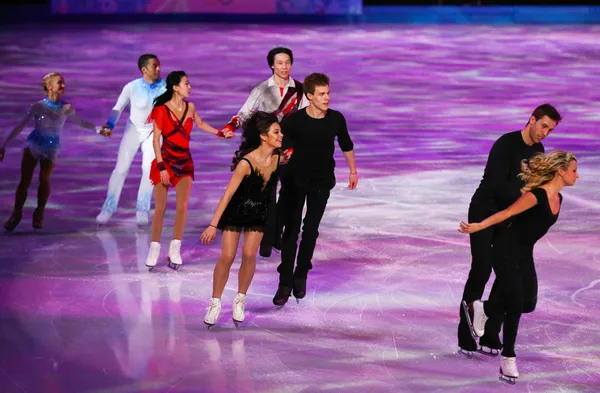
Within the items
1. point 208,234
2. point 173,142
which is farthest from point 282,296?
point 173,142

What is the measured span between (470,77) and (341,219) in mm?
6635

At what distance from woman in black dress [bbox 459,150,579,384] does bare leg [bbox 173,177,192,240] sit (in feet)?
8.69

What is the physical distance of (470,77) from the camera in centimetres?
1512

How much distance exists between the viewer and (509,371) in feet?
18.1

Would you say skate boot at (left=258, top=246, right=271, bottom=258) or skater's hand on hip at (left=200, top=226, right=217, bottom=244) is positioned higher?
skater's hand on hip at (left=200, top=226, right=217, bottom=244)

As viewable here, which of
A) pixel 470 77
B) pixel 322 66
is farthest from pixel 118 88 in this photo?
pixel 470 77

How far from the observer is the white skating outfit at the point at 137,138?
864cm

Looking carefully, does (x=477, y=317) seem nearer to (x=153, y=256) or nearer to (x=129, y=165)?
(x=153, y=256)

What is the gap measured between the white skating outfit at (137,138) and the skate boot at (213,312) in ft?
8.50

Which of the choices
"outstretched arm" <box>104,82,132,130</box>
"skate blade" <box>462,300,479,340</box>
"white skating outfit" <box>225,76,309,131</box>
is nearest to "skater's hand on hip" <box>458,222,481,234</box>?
"skate blade" <box>462,300,479,340</box>

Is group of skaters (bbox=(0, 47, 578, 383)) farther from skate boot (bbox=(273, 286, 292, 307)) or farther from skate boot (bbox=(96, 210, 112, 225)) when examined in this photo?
skate boot (bbox=(96, 210, 112, 225))

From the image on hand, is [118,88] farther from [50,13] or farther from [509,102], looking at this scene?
[50,13]

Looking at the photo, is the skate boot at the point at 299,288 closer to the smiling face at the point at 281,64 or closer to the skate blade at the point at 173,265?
the skate blade at the point at 173,265

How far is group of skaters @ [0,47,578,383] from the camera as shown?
218 inches
